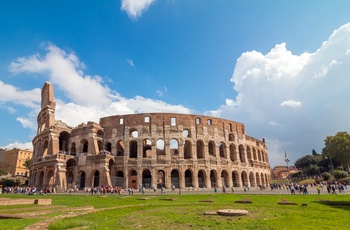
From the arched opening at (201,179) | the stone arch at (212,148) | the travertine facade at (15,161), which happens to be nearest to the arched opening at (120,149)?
the arched opening at (201,179)

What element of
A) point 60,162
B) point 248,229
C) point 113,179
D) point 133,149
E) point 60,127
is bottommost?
point 248,229

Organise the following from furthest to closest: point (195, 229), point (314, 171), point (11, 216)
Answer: point (314, 171)
point (11, 216)
point (195, 229)

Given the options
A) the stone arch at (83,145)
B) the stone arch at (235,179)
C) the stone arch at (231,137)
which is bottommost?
the stone arch at (235,179)

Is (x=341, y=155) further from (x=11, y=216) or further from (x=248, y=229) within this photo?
(x=11, y=216)

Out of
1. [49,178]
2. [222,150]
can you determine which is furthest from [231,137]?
[49,178]

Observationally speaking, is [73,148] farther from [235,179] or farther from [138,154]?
[235,179]

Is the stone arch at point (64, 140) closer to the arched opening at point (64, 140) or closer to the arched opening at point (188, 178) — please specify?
the arched opening at point (64, 140)

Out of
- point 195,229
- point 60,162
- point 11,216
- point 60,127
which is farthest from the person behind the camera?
point 60,127

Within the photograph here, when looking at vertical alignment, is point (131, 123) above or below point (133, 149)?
above

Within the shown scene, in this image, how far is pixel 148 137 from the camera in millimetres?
40625

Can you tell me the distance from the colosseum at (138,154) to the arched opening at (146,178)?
17 centimetres

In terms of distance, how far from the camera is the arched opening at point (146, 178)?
1526 inches

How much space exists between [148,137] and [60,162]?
567 inches

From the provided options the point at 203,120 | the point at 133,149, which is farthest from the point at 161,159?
the point at 203,120
